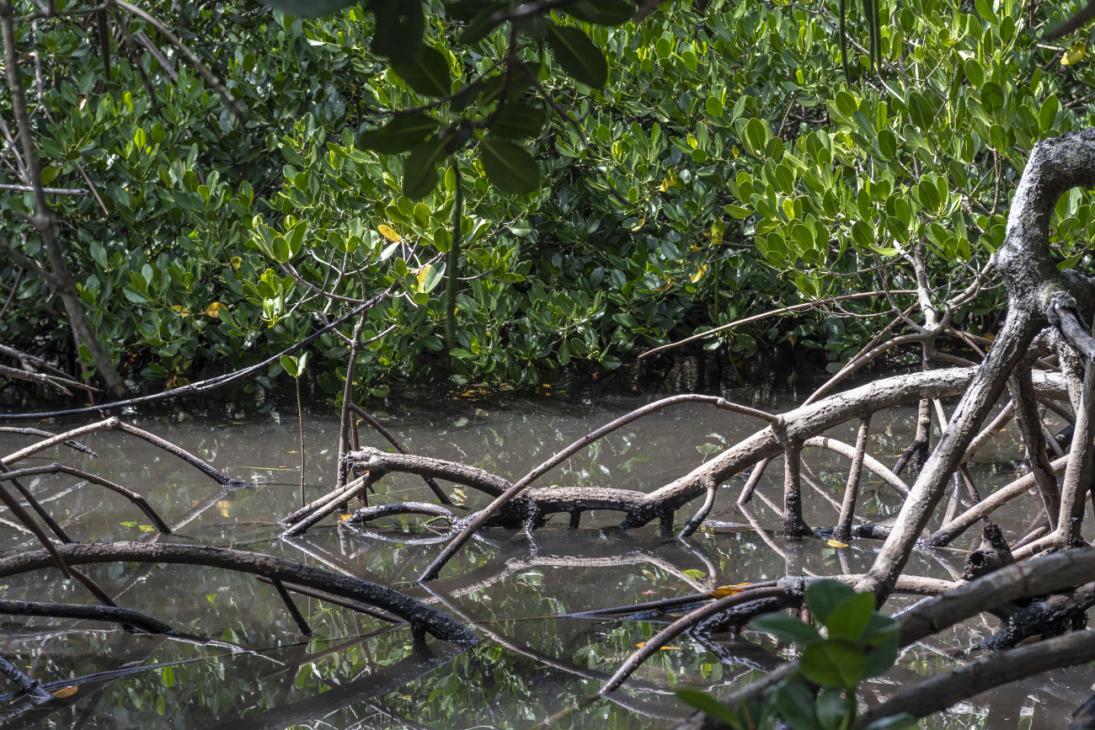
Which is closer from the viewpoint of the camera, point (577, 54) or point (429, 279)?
point (577, 54)

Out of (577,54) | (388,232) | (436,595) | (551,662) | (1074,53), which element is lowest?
(436,595)

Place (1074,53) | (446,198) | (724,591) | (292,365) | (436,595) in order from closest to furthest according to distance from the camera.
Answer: (724,591), (436,595), (292,365), (1074,53), (446,198)

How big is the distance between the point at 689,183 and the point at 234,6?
102 inches

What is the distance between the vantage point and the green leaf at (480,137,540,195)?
1.22m

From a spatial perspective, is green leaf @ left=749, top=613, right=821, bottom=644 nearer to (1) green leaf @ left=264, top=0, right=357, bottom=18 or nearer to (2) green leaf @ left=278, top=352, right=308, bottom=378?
(1) green leaf @ left=264, top=0, right=357, bottom=18

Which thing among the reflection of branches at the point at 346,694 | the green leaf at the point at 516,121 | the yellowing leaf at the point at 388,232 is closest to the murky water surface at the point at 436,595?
the reflection of branches at the point at 346,694

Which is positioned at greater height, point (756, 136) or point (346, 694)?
point (756, 136)

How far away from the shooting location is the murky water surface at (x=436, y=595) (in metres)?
2.44

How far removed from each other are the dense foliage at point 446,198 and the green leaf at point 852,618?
11.9 ft

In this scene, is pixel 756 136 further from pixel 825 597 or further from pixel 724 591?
pixel 825 597

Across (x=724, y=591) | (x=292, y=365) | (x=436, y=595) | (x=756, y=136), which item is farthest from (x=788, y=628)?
(x=756, y=136)

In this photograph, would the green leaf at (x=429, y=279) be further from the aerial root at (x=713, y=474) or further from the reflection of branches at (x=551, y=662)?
the reflection of branches at (x=551, y=662)

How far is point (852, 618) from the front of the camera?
38.3 inches

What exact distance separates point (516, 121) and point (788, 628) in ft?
1.89
